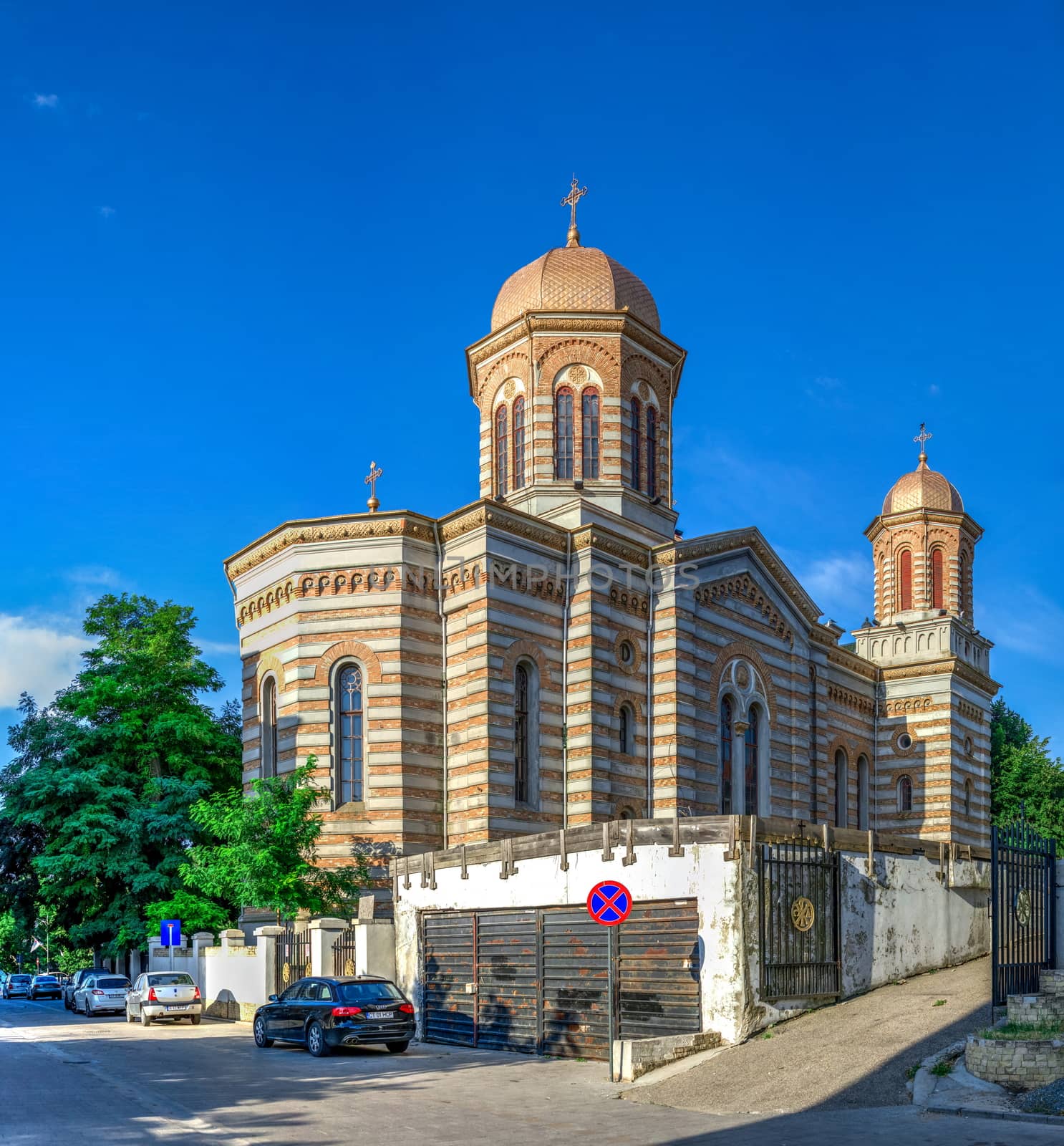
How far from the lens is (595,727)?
29.9 metres

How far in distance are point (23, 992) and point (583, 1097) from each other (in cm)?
4311

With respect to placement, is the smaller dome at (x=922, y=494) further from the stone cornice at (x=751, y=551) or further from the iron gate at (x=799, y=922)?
the iron gate at (x=799, y=922)

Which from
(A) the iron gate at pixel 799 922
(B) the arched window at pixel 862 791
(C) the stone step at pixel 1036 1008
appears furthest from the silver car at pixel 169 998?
(B) the arched window at pixel 862 791

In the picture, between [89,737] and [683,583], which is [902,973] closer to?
[683,583]

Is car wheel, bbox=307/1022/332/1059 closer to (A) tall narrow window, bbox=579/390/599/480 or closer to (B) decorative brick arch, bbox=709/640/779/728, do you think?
(B) decorative brick arch, bbox=709/640/779/728

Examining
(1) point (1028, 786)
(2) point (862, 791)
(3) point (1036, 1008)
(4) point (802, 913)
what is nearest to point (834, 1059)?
(3) point (1036, 1008)

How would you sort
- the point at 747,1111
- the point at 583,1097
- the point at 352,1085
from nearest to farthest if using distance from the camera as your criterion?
the point at 747,1111, the point at 583,1097, the point at 352,1085

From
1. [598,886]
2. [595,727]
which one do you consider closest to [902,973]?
[598,886]

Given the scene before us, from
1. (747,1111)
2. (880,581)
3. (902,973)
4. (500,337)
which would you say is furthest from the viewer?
(880,581)

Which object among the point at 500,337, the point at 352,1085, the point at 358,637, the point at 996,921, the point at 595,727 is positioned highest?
the point at 500,337

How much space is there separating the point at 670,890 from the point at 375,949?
24.8ft

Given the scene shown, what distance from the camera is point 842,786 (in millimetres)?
41812

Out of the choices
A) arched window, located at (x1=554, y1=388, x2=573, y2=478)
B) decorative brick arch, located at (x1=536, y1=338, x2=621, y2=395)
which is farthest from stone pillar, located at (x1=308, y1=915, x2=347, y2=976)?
decorative brick arch, located at (x1=536, y1=338, x2=621, y2=395)

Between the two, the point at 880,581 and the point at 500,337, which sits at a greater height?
the point at 500,337
